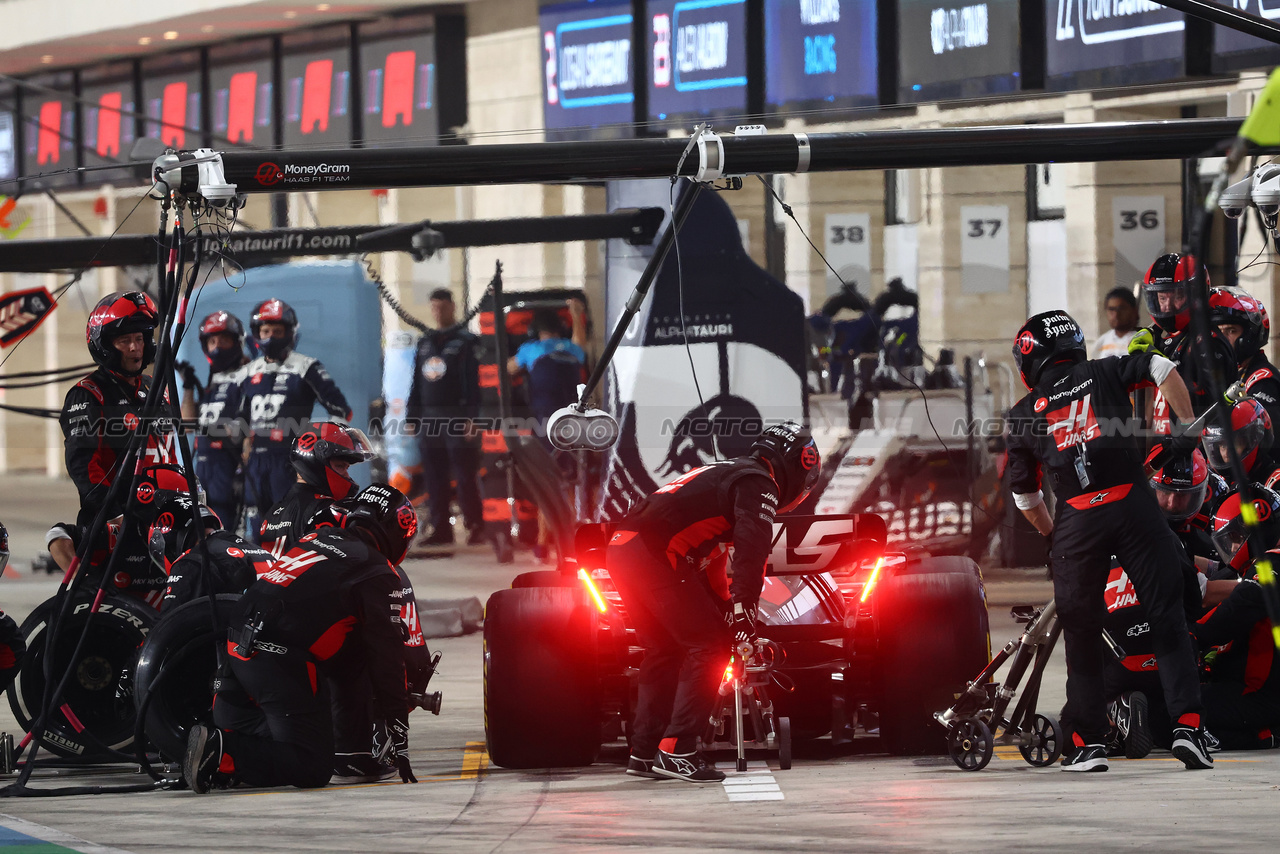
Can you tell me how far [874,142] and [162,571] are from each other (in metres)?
3.67

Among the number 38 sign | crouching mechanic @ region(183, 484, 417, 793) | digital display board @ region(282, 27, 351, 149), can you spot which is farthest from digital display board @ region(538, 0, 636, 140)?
crouching mechanic @ region(183, 484, 417, 793)

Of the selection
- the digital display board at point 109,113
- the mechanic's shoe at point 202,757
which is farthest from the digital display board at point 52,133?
the mechanic's shoe at point 202,757

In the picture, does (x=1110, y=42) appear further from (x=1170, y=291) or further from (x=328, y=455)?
(x=328, y=455)

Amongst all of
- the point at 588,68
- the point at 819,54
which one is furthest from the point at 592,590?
the point at 588,68

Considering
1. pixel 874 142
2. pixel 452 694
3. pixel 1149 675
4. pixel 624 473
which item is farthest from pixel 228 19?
pixel 1149 675

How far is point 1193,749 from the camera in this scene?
21.3 ft

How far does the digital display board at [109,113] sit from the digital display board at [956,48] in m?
11.9

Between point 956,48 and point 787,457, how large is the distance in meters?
8.37

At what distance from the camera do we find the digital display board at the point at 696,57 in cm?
1636

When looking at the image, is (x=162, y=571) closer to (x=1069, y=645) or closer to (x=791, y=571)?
(x=791, y=571)

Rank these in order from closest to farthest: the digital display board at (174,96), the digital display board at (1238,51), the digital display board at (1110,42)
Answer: the digital display board at (1238,51), the digital display board at (1110,42), the digital display board at (174,96)

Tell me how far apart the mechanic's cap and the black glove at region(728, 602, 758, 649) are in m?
1.83

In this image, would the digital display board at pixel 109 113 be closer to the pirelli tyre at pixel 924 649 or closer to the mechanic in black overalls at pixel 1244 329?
the mechanic in black overalls at pixel 1244 329

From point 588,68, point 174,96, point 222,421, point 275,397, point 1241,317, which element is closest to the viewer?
point 1241,317
